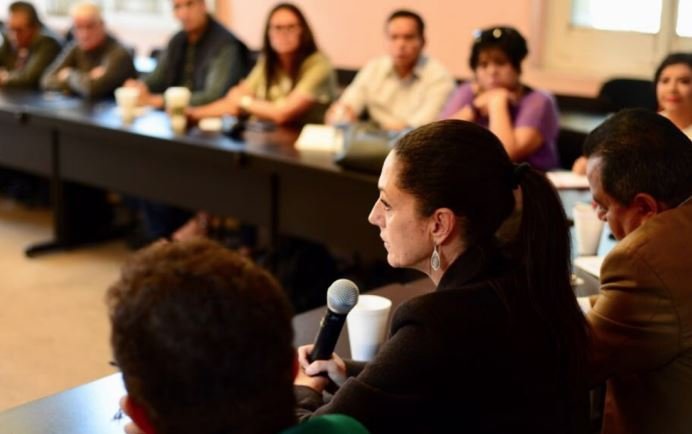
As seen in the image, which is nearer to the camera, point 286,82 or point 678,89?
point 678,89

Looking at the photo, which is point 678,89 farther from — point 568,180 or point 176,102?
point 176,102

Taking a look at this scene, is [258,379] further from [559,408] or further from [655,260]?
[655,260]

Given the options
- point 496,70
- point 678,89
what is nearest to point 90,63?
point 496,70

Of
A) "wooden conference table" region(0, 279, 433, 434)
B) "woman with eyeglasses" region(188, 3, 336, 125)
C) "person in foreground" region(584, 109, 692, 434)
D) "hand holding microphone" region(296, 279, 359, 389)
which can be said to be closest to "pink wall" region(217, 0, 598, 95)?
"woman with eyeglasses" region(188, 3, 336, 125)

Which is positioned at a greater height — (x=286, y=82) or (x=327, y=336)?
(x=286, y=82)

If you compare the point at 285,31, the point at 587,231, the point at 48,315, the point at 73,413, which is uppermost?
the point at 285,31

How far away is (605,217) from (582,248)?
2.39 ft

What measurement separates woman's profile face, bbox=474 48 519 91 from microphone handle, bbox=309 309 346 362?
2083 millimetres

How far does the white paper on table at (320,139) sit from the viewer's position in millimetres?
3986

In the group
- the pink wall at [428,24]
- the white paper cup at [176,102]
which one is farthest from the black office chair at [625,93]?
the white paper cup at [176,102]

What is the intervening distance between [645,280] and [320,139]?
246 centimetres

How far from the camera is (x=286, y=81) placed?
4.73 m

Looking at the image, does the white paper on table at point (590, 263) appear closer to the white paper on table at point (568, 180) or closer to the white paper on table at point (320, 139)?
the white paper on table at point (568, 180)

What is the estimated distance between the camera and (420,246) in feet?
5.23
